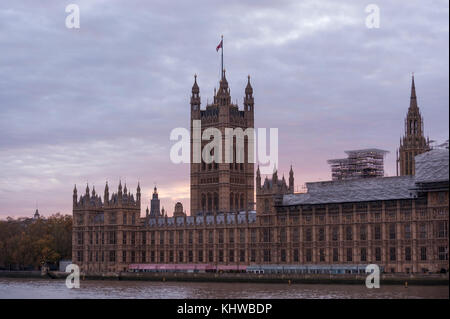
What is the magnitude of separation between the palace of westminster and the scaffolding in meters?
10.0

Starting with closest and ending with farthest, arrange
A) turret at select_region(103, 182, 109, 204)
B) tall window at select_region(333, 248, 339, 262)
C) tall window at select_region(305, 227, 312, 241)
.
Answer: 1. tall window at select_region(333, 248, 339, 262)
2. tall window at select_region(305, 227, 312, 241)
3. turret at select_region(103, 182, 109, 204)

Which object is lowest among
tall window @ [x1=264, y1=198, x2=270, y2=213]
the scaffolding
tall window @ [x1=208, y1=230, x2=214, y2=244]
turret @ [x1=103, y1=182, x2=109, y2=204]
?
tall window @ [x1=208, y1=230, x2=214, y2=244]

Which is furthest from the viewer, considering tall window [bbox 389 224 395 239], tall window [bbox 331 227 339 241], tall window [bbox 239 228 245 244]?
tall window [bbox 239 228 245 244]

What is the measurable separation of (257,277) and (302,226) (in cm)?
1370

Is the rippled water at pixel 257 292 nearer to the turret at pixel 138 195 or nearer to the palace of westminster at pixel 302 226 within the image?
the palace of westminster at pixel 302 226

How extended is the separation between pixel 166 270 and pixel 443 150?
2410 inches

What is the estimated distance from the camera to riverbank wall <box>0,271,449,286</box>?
431 ft

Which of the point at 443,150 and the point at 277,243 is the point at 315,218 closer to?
the point at 277,243

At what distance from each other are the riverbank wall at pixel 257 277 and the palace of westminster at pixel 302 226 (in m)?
9.05

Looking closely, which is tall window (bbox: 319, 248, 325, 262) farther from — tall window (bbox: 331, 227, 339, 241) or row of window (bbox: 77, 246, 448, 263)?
tall window (bbox: 331, 227, 339, 241)

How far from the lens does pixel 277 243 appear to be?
163 m

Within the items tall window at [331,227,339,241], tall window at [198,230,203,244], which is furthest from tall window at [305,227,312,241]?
tall window at [198,230,203,244]

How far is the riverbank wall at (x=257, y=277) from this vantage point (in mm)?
131275
